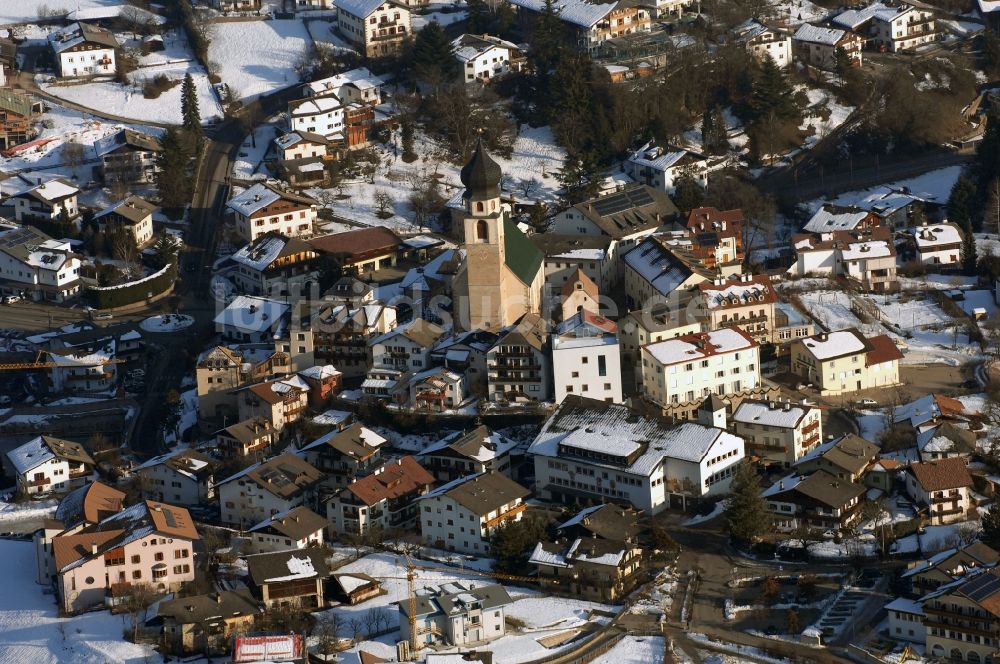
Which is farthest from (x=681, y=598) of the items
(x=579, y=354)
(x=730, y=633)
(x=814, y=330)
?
(x=814, y=330)

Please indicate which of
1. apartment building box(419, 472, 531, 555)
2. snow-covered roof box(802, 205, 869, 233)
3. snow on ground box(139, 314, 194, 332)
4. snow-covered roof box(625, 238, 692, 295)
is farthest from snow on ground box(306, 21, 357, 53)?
apartment building box(419, 472, 531, 555)

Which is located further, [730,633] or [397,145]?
[397,145]

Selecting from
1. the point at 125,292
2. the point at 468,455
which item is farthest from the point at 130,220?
the point at 468,455

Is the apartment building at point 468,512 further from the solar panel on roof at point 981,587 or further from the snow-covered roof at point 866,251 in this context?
the snow-covered roof at point 866,251

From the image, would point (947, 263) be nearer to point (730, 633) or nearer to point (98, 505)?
point (730, 633)

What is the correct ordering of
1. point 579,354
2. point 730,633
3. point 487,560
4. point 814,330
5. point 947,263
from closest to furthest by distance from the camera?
1. point 730,633
2. point 487,560
3. point 579,354
4. point 814,330
5. point 947,263

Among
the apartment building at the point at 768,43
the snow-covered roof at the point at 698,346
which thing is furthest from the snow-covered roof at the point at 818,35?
the snow-covered roof at the point at 698,346
